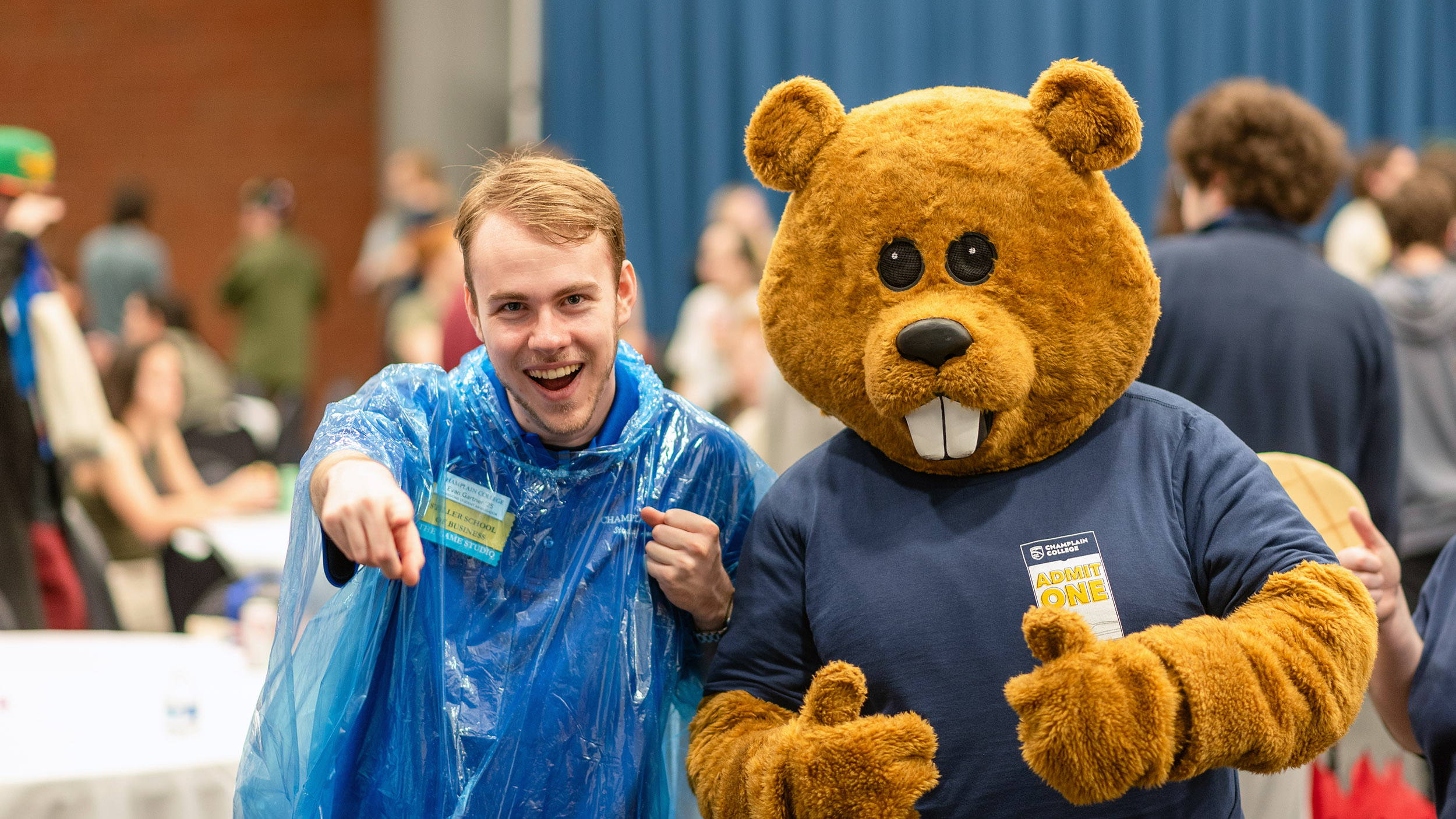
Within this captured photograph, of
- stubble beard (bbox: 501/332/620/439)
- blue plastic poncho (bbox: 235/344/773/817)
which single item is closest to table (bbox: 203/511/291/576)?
blue plastic poncho (bbox: 235/344/773/817)

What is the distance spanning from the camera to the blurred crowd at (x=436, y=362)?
2400 mm

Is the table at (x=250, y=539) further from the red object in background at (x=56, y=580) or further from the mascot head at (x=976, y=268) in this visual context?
the mascot head at (x=976, y=268)

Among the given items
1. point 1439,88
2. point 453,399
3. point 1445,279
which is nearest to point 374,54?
point 1439,88

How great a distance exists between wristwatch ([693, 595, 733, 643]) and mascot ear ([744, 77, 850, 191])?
0.48 meters

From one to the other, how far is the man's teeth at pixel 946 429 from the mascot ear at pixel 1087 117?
0.29 metres

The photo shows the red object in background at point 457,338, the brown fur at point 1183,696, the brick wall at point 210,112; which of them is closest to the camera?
the brown fur at point 1183,696

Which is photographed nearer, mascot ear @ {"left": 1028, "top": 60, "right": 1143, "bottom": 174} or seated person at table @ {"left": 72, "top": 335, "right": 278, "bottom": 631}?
mascot ear @ {"left": 1028, "top": 60, "right": 1143, "bottom": 174}

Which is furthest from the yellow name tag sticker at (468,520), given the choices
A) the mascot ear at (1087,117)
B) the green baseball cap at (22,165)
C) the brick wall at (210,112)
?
the brick wall at (210,112)

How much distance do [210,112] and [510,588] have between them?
8.45 m

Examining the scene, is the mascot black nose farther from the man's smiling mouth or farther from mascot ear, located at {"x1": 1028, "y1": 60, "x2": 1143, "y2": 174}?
the man's smiling mouth

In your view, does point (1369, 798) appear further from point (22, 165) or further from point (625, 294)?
point (22, 165)

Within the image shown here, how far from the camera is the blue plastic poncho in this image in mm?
1470

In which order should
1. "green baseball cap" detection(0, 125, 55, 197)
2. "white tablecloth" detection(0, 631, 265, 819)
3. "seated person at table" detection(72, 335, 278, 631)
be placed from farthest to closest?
"seated person at table" detection(72, 335, 278, 631), "green baseball cap" detection(0, 125, 55, 197), "white tablecloth" detection(0, 631, 265, 819)

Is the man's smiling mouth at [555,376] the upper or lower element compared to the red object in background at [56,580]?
upper
